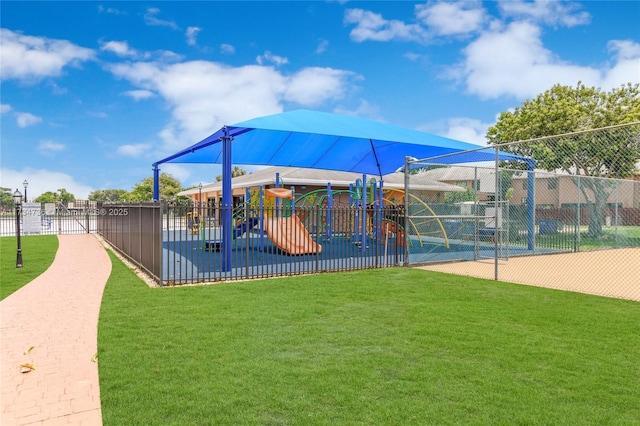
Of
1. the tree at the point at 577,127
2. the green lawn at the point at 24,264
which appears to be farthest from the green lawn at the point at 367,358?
the tree at the point at 577,127

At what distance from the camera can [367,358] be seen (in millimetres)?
4469

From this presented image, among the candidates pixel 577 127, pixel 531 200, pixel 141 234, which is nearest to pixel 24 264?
pixel 141 234

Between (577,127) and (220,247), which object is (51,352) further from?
(577,127)

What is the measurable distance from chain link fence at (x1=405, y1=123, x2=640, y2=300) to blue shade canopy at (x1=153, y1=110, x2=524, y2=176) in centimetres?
77

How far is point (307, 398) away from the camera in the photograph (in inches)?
140

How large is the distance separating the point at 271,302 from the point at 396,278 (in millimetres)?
3315

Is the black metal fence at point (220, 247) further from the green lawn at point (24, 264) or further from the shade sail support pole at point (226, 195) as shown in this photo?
the green lawn at point (24, 264)

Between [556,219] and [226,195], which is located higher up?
[226,195]

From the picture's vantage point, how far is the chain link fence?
447 inches

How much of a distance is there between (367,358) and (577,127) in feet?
78.9

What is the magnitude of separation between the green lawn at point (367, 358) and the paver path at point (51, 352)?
0.18 metres

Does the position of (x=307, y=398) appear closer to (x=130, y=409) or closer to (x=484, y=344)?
(x=130, y=409)

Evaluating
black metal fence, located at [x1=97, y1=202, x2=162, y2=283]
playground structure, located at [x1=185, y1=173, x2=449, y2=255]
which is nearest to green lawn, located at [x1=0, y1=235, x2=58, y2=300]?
black metal fence, located at [x1=97, y1=202, x2=162, y2=283]

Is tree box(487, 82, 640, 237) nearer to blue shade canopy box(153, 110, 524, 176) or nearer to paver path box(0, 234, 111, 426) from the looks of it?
blue shade canopy box(153, 110, 524, 176)
